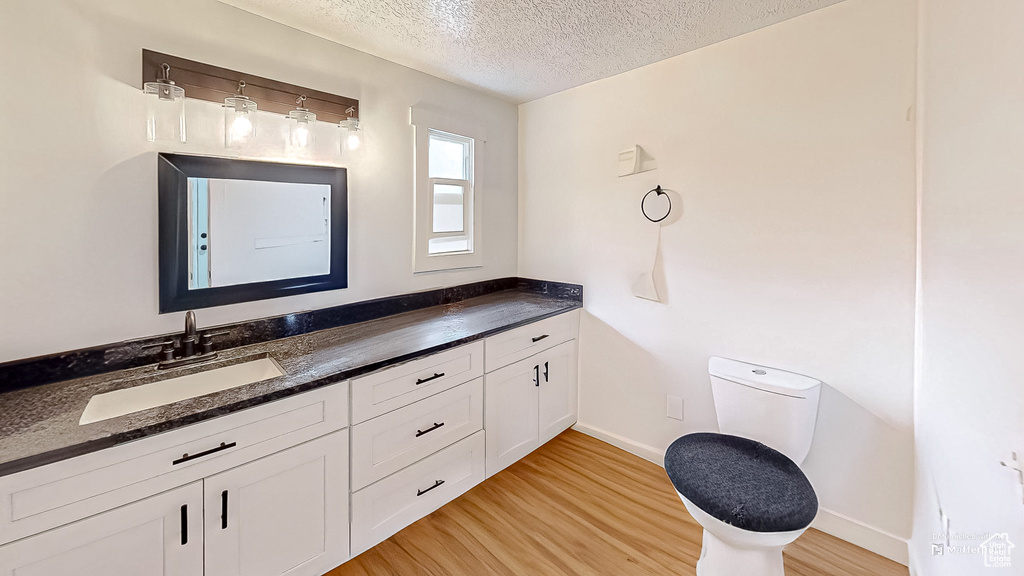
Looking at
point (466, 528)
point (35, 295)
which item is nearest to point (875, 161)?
point (466, 528)

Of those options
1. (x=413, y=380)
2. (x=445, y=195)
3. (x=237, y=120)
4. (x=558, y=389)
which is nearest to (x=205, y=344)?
(x=413, y=380)

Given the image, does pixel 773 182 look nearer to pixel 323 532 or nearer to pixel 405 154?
pixel 405 154

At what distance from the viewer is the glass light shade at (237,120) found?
169 cm

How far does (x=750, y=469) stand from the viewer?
152 centimetres


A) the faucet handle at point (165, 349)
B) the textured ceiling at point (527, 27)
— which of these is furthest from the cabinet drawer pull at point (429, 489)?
the textured ceiling at point (527, 27)

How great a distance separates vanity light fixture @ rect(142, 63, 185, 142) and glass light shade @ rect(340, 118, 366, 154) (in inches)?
25.4

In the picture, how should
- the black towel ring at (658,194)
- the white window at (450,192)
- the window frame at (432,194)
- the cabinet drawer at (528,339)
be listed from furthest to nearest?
1. the white window at (450,192)
2. the window frame at (432,194)
3. the black towel ring at (658,194)
4. the cabinet drawer at (528,339)

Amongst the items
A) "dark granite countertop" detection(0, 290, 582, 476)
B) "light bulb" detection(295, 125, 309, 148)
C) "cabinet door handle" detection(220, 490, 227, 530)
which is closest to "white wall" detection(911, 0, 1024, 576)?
"dark granite countertop" detection(0, 290, 582, 476)

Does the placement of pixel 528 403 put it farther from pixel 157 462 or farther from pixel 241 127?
pixel 241 127

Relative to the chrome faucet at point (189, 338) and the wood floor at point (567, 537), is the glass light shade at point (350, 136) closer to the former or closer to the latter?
the chrome faucet at point (189, 338)

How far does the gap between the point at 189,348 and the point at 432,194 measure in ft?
4.79

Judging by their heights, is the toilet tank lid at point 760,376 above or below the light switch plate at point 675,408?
above

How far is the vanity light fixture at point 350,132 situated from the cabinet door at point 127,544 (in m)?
1.57

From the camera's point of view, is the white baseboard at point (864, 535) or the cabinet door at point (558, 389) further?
the cabinet door at point (558, 389)
